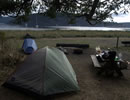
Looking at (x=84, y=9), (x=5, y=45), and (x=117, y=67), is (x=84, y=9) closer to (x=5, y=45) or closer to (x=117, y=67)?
(x=117, y=67)

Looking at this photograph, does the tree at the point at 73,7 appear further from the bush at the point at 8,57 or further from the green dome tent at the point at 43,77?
the green dome tent at the point at 43,77

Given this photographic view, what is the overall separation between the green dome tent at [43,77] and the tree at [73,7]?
158 inches

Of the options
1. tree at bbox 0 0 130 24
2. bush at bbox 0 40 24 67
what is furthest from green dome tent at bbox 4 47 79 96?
tree at bbox 0 0 130 24

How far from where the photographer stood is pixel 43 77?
13.1ft

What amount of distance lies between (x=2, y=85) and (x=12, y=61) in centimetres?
224

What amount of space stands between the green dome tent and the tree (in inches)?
158

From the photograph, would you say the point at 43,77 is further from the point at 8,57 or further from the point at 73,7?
the point at 73,7

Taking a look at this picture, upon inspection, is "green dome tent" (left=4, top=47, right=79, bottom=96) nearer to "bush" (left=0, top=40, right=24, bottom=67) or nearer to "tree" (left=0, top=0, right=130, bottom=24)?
"bush" (left=0, top=40, right=24, bottom=67)

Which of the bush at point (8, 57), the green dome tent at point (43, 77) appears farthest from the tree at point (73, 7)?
the green dome tent at point (43, 77)

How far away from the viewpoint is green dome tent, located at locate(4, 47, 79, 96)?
392cm

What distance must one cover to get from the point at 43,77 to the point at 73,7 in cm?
517

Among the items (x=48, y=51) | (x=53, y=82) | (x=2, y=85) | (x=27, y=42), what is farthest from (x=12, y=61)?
(x=27, y=42)

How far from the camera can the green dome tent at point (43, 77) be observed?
3.92 metres

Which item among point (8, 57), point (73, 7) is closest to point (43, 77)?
point (8, 57)
